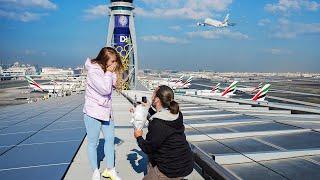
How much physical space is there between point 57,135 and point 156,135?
4293 mm

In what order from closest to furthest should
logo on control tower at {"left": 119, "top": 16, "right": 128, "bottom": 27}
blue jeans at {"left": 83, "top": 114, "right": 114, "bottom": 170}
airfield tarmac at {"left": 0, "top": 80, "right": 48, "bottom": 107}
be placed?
blue jeans at {"left": 83, "top": 114, "right": 114, "bottom": 170}, logo on control tower at {"left": 119, "top": 16, "right": 128, "bottom": 27}, airfield tarmac at {"left": 0, "top": 80, "right": 48, "bottom": 107}

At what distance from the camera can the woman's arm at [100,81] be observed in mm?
4617

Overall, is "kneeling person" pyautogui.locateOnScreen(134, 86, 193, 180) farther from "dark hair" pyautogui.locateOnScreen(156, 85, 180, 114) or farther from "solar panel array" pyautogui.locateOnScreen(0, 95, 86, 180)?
"solar panel array" pyautogui.locateOnScreen(0, 95, 86, 180)

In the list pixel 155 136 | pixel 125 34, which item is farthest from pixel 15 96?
pixel 155 136

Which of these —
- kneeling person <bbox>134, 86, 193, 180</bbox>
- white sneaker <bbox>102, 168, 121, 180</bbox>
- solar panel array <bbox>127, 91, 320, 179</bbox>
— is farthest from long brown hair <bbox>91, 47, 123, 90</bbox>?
solar panel array <bbox>127, 91, 320, 179</bbox>

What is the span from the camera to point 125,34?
5322 cm

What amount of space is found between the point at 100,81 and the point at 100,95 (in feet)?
0.71

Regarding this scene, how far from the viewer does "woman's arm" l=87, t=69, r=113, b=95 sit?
462 centimetres

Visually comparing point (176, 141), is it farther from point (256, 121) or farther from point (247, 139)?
point (256, 121)

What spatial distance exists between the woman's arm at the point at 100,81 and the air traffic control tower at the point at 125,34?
1861 inches

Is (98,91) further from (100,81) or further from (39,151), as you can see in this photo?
(39,151)

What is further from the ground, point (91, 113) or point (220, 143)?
point (91, 113)

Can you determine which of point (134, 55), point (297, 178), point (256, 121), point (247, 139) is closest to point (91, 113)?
point (297, 178)

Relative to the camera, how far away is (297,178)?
4.30 metres
